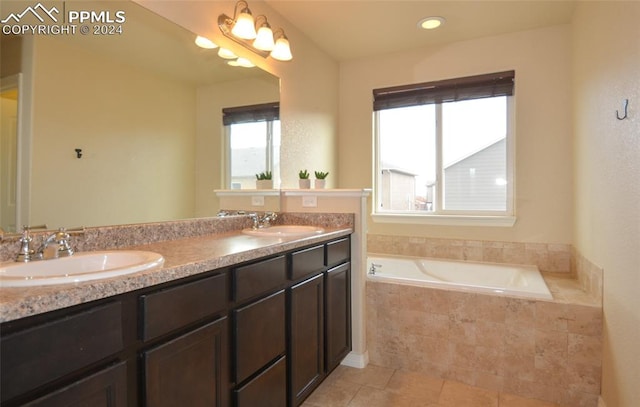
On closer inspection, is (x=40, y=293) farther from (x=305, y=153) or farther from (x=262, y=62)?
(x=305, y=153)

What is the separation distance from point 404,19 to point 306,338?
7.81ft

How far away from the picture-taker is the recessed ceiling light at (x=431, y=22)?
269 centimetres

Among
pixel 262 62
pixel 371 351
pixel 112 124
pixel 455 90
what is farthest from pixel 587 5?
pixel 112 124

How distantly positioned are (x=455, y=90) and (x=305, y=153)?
1.44 metres

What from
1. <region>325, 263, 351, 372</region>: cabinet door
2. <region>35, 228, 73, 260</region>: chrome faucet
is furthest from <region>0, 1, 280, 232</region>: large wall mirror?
<region>325, 263, 351, 372</region>: cabinet door

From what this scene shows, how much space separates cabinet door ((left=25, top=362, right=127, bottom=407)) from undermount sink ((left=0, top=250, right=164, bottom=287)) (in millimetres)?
231

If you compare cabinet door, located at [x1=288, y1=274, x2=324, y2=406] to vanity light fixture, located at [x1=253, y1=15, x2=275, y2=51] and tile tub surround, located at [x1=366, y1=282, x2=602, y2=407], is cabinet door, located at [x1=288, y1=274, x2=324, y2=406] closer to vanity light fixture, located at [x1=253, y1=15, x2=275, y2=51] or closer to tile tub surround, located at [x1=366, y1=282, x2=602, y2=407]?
tile tub surround, located at [x1=366, y1=282, x2=602, y2=407]

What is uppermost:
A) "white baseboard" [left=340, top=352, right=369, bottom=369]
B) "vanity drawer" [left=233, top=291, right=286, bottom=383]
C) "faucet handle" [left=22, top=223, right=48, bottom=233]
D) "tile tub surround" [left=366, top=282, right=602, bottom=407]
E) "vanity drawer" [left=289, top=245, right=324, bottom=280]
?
"faucet handle" [left=22, top=223, right=48, bottom=233]

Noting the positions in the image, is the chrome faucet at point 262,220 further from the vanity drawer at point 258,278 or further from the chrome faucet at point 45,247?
the chrome faucet at point 45,247

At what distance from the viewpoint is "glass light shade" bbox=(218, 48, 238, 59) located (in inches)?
81.0

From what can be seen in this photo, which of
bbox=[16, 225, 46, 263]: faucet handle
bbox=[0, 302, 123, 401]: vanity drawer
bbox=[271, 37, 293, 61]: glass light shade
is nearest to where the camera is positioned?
bbox=[0, 302, 123, 401]: vanity drawer

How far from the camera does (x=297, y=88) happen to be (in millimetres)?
2836

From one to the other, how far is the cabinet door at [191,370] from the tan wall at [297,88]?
4.97 feet

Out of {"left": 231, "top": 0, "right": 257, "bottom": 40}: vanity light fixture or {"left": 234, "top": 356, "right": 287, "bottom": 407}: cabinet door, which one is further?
{"left": 231, "top": 0, "right": 257, "bottom": 40}: vanity light fixture
